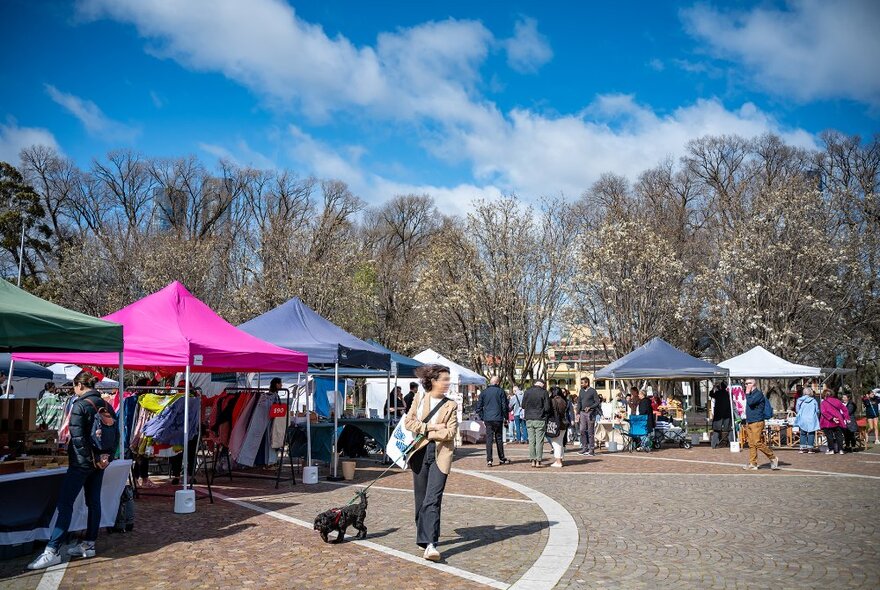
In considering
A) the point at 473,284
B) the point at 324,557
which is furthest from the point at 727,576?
the point at 473,284

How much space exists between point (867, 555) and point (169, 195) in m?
52.8

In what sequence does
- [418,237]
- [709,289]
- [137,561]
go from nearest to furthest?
[137,561] < [709,289] < [418,237]

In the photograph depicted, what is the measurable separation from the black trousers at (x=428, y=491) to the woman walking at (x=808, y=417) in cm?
1677

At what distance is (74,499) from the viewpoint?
6980mm

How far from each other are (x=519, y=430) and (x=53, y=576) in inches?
764

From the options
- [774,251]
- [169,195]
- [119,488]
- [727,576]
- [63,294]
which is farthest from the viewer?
[169,195]

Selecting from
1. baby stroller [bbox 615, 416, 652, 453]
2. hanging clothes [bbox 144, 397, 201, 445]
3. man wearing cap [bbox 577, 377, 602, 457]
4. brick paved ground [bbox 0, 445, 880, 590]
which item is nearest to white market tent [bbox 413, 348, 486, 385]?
man wearing cap [bbox 577, 377, 602, 457]

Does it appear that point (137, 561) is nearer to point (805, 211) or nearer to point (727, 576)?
point (727, 576)

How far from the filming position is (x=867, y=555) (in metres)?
7.03

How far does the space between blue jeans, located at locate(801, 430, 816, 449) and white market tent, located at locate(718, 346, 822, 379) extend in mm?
1744

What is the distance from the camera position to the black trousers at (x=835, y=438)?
19328 millimetres

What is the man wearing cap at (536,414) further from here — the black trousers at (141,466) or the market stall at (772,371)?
the market stall at (772,371)

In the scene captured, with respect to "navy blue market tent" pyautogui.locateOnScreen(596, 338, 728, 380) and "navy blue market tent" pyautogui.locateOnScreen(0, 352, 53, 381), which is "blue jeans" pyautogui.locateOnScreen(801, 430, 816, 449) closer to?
"navy blue market tent" pyautogui.locateOnScreen(596, 338, 728, 380)

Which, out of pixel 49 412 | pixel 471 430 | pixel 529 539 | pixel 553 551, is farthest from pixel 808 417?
pixel 49 412
